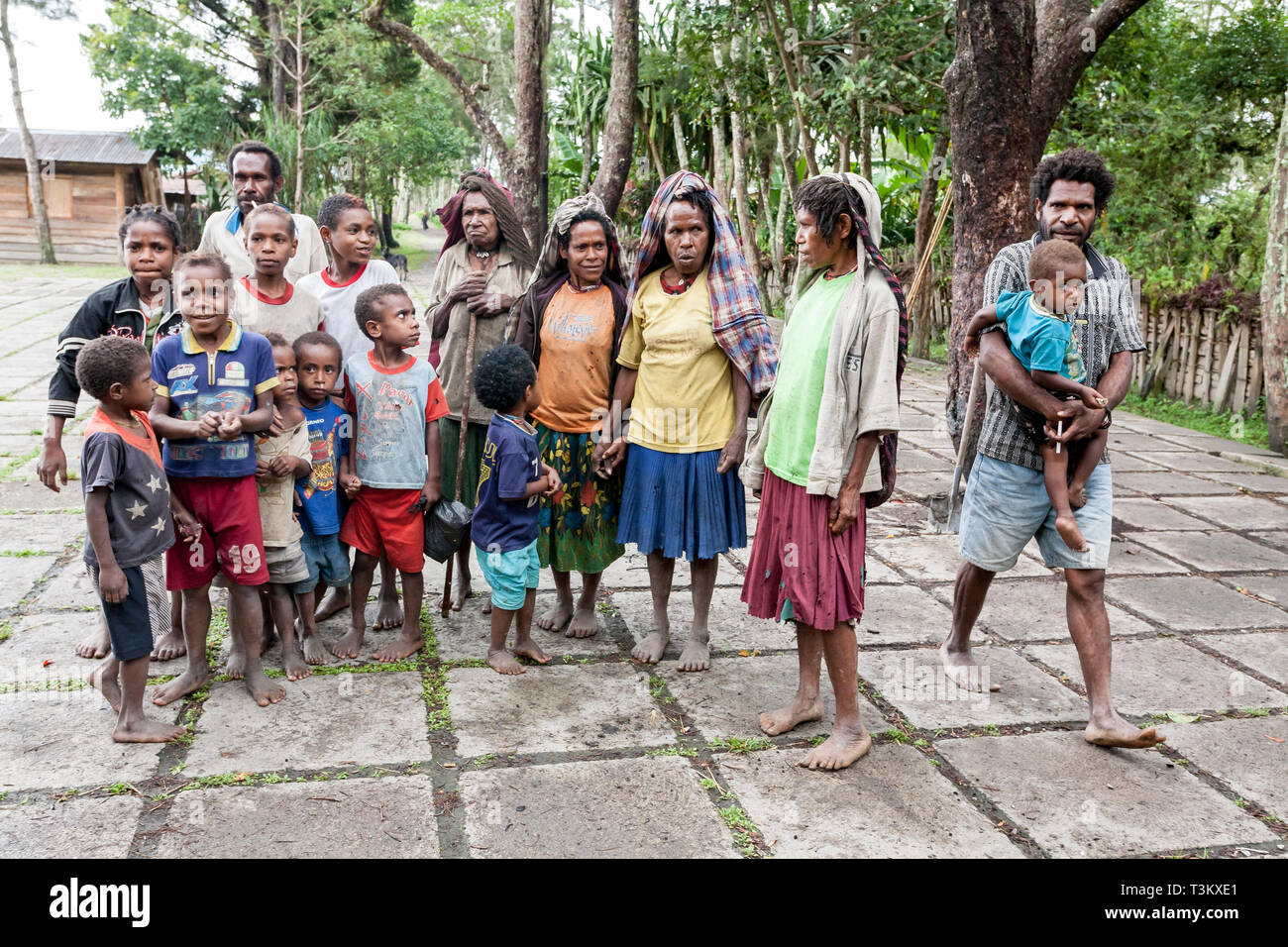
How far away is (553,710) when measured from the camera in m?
3.33

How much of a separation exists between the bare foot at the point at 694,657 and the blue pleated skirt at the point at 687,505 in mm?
339

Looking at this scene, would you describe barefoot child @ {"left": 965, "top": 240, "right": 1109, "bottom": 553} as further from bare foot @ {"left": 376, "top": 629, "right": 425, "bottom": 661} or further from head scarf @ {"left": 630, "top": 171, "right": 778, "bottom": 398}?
bare foot @ {"left": 376, "top": 629, "right": 425, "bottom": 661}

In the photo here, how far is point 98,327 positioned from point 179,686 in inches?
51.0

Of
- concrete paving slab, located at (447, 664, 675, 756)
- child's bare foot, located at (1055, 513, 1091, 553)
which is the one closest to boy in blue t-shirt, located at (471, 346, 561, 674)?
concrete paving slab, located at (447, 664, 675, 756)

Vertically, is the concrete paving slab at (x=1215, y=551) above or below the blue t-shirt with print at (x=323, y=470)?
below

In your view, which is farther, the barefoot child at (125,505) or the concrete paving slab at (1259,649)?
the concrete paving slab at (1259,649)

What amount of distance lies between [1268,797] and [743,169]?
10545mm

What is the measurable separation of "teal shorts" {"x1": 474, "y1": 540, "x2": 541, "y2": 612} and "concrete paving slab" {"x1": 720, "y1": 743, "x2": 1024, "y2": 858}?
0.99 metres

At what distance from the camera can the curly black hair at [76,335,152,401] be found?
286 cm

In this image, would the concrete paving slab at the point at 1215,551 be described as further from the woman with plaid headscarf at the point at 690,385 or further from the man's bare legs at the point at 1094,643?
the woman with plaid headscarf at the point at 690,385

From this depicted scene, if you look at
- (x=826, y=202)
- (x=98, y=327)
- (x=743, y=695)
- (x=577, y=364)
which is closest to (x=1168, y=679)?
(x=743, y=695)

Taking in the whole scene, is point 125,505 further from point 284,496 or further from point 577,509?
point 577,509

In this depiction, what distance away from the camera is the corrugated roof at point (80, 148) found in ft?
81.8

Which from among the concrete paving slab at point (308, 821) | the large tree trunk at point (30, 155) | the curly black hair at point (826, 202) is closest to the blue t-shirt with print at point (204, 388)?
the concrete paving slab at point (308, 821)
